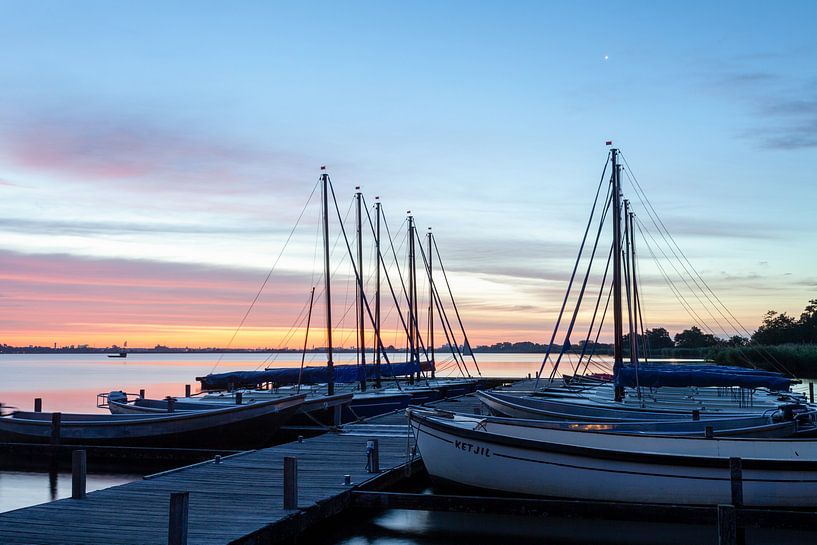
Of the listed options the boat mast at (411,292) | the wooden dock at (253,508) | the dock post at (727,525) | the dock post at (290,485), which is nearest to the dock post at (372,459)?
the wooden dock at (253,508)

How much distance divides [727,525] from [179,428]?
16907 millimetres

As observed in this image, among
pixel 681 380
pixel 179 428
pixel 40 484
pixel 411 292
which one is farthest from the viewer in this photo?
pixel 411 292

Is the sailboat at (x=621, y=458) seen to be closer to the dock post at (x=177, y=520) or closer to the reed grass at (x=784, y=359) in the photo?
the dock post at (x=177, y=520)

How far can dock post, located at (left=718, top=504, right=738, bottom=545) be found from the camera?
1191cm

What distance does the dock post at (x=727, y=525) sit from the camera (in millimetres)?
11906

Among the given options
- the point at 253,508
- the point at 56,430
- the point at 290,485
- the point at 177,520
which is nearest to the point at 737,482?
the point at 290,485

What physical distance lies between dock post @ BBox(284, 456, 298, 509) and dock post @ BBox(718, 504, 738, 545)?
22.3 ft

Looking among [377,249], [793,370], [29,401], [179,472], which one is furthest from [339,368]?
[793,370]

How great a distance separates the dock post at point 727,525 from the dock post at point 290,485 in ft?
22.3

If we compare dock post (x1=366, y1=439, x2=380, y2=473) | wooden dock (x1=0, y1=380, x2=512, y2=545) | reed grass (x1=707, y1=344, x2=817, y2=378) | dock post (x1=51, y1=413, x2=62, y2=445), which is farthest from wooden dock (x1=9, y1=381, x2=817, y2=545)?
reed grass (x1=707, y1=344, x2=817, y2=378)

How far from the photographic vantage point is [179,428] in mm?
24234

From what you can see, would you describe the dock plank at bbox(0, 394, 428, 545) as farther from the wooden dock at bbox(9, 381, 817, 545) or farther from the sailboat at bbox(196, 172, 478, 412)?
the sailboat at bbox(196, 172, 478, 412)

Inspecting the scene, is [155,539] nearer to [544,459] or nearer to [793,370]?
[544,459]

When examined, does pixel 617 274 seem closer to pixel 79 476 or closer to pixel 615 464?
pixel 615 464
